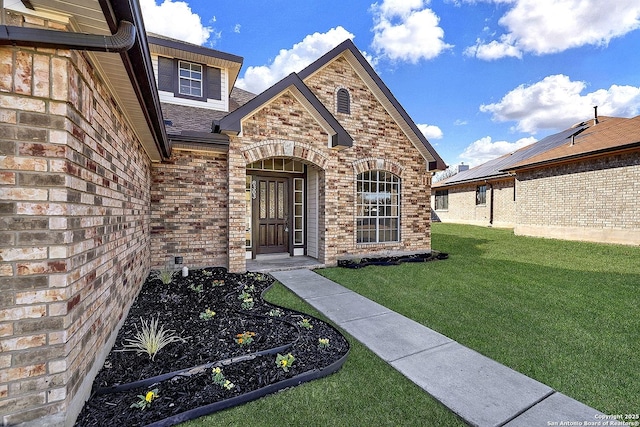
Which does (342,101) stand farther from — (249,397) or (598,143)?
(598,143)

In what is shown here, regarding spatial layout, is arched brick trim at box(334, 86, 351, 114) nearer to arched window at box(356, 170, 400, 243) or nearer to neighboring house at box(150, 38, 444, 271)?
neighboring house at box(150, 38, 444, 271)

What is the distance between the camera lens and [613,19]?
11.6m

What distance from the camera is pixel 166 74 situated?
8039 millimetres

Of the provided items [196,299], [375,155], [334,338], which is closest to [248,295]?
[196,299]

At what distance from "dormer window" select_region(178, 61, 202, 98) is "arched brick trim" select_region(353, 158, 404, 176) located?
533cm

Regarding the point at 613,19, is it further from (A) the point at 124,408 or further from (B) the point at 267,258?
(A) the point at 124,408

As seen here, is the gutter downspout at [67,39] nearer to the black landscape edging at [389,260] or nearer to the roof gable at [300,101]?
the roof gable at [300,101]

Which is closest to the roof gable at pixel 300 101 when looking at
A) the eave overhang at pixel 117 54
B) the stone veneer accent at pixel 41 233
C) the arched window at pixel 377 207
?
the arched window at pixel 377 207

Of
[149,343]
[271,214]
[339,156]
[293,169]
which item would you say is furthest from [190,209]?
[149,343]

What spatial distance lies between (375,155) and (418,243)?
327 cm

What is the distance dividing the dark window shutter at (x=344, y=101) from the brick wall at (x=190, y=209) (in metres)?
3.78

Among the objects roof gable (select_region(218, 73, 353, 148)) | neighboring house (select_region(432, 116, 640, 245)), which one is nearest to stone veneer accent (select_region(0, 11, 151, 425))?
roof gable (select_region(218, 73, 353, 148))

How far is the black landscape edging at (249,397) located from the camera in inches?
78.9

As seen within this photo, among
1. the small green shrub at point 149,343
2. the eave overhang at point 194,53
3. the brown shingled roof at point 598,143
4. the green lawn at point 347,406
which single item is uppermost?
the eave overhang at point 194,53
